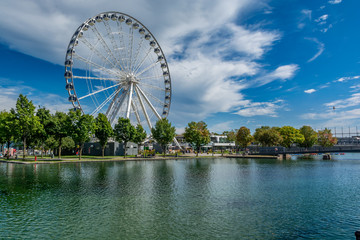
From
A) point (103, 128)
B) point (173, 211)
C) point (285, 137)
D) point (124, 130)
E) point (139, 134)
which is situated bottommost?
point (173, 211)

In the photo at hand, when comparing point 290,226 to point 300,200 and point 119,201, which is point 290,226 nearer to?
point 300,200

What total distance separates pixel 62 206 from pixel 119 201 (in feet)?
15.3

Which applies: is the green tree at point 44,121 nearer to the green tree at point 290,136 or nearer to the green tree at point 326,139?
the green tree at point 290,136

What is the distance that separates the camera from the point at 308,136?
447 feet

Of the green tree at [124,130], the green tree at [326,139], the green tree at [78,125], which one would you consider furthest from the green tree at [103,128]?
the green tree at [326,139]

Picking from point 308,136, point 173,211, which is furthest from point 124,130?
point 308,136

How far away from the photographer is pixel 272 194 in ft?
85.6

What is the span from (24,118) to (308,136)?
134 m

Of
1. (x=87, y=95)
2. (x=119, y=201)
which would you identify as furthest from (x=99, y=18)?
(x=119, y=201)

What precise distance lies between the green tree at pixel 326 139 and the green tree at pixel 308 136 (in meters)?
13.9

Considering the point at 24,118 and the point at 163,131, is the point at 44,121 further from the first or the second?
the point at 163,131

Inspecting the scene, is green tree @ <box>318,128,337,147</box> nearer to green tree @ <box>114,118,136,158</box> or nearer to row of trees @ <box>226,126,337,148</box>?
row of trees @ <box>226,126,337,148</box>

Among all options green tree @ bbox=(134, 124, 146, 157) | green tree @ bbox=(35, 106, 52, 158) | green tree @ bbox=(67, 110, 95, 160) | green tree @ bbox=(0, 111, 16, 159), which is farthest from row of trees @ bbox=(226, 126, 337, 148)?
green tree @ bbox=(0, 111, 16, 159)

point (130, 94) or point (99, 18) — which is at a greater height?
point (99, 18)
